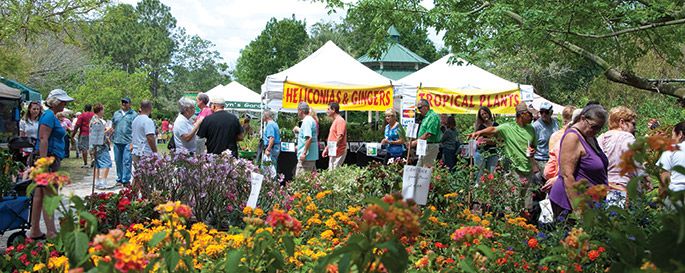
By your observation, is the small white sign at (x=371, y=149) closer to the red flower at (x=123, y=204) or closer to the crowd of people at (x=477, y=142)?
the crowd of people at (x=477, y=142)

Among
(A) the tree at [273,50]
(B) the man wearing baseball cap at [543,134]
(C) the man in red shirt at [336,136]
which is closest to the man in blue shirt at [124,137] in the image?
(C) the man in red shirt at [336,136]

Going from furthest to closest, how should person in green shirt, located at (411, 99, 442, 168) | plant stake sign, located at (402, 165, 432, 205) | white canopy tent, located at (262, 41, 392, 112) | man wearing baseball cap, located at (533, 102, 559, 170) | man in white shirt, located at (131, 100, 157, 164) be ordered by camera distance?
white canopy tent, located at (262, 41, 392, 112), man in white shirt, located at (131, 100, 157, 164), person in green shirt, located at (411, 99, 442, 168), man wearing baseball cap, located at (533, 102, 559, 170), plant stake sign, located at (402, 165, 432, 205)

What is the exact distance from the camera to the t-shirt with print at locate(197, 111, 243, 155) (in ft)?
26.9

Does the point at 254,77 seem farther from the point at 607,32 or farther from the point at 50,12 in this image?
the point at 607,32

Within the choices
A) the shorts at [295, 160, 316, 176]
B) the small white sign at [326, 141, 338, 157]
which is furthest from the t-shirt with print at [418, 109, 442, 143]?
the shorts at [295, 160, 316, 176]

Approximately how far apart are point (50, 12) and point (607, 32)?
9.86 metres

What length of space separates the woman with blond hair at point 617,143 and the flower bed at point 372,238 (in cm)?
67

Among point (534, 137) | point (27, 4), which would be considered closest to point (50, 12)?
point (27, 4)

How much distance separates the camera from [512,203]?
6.39 metres

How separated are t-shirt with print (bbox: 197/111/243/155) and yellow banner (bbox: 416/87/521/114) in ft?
14.3

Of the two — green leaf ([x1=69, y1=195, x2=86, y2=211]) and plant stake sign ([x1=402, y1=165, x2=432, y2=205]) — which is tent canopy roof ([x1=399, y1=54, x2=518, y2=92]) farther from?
green leaf ([x1=69, y1=195, x2=86, y2=211])

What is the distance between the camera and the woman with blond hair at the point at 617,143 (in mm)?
5469

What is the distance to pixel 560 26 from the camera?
752cm

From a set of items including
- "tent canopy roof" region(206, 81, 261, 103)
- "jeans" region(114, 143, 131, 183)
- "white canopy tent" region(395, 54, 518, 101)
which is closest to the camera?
"jeans" region(114, 143, 131, 183)
